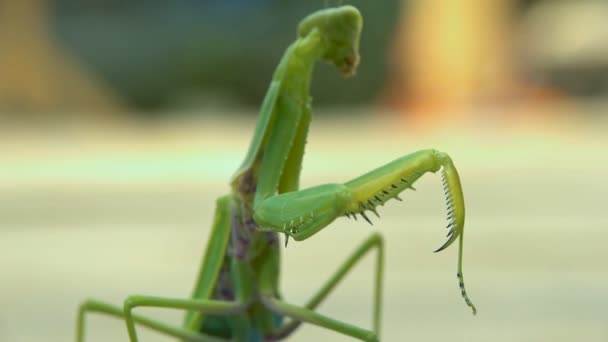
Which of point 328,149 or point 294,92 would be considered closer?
point 294,92

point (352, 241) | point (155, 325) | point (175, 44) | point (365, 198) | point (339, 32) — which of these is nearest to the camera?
point (365, 198)

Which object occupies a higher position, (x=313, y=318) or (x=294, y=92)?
(x=294, y=92)

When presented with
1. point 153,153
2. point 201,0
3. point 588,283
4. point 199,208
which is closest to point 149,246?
point 199,208

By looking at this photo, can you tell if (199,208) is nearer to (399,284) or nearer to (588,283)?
(399,284)

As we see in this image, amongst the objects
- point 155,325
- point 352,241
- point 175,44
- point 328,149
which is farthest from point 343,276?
point 175,44

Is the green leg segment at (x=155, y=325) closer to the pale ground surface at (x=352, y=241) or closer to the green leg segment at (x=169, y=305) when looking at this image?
the green leg segment at (x=169, y=305)

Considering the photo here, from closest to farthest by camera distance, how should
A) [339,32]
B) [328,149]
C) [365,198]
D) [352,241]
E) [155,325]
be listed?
[365,198], [339,32], [155,325], [352,241], [328,149]

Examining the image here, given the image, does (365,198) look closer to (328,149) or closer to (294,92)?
(294,92)
